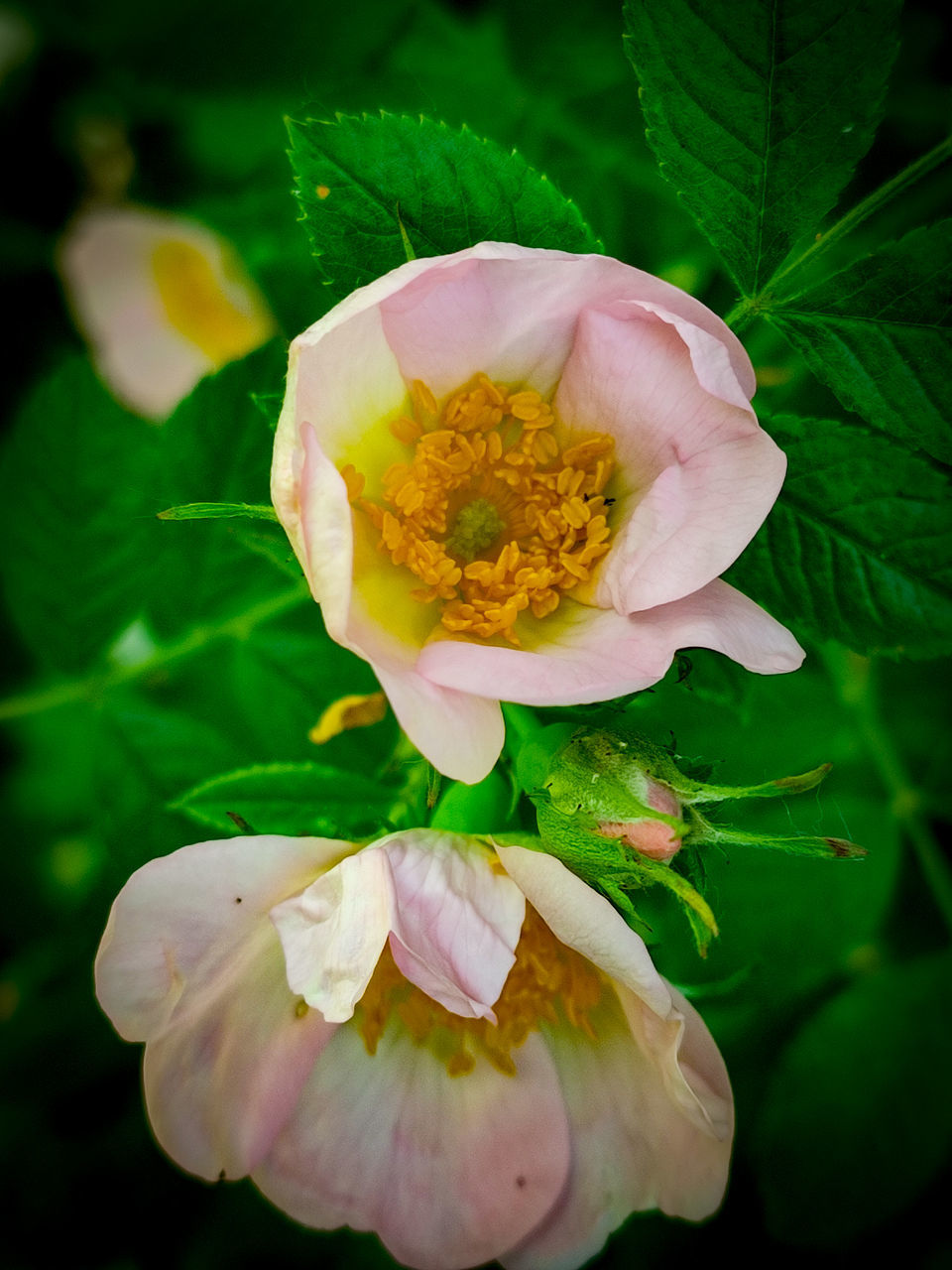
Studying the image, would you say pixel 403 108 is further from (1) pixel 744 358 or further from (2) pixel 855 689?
(2) pixel 855 689

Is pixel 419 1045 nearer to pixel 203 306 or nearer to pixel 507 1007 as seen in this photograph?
pixel 507 1007

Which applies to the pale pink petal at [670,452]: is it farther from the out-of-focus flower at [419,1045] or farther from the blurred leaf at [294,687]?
the blurred leaf at [294,687]

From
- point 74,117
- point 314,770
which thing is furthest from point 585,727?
point 74,117

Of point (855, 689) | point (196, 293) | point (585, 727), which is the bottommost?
point (855, 689)

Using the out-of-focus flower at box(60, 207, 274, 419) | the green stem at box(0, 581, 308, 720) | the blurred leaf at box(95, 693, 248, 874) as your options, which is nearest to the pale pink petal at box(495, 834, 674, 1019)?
the blurred leaf at box(95, 693, 248, 874)

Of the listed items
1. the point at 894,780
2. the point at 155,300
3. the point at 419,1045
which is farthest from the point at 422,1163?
the point at 155,300
